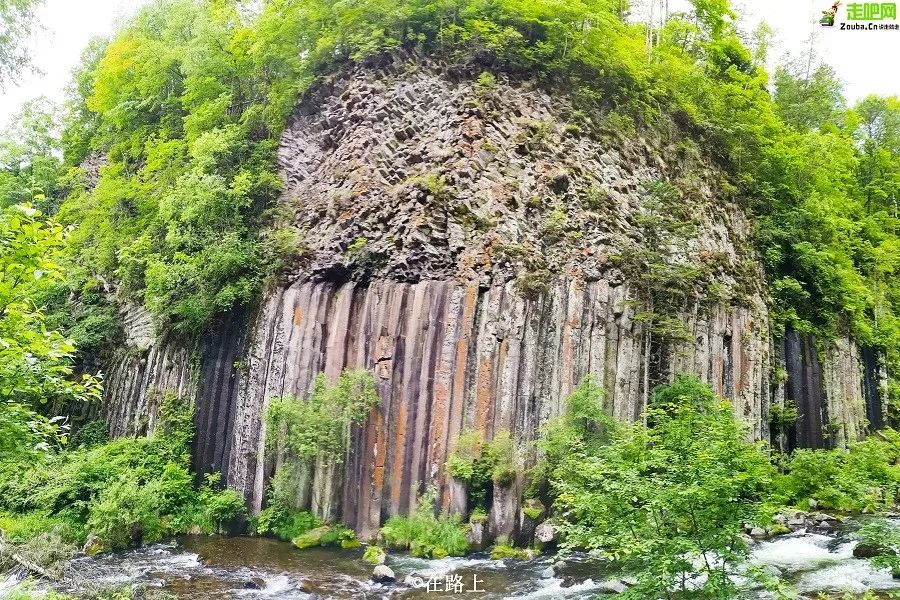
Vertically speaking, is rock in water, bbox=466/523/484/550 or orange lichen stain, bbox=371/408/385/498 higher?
orange lichen stain, bbox=371/408/385/498

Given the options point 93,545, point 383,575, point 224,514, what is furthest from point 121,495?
point 383,575

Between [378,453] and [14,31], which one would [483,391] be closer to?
[378,453]

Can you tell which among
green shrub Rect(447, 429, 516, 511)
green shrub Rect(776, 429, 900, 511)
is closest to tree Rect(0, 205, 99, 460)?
green shrub Rect(447, 429, 516, 511)

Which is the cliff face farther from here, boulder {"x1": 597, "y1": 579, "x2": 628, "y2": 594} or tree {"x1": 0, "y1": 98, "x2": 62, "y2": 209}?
tree {"x1": 0, "y1": 98, "x2": 62, "y2": 209}

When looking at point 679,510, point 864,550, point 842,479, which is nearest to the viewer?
point 679,510

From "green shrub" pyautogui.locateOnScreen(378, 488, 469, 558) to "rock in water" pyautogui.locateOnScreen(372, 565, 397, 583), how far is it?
1.47 meters

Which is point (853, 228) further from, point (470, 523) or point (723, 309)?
point (470, 523)

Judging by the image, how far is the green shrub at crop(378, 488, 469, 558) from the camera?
1546 centimetres

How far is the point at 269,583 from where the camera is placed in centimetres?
1397

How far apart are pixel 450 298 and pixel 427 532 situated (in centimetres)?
585

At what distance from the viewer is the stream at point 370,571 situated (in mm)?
12844

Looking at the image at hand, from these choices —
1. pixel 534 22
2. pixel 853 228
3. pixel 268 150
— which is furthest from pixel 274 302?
pixel 853 228

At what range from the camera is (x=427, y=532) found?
622 inches

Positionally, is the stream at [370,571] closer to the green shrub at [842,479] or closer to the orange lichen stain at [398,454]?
the orange lichen stain at [398,454]
